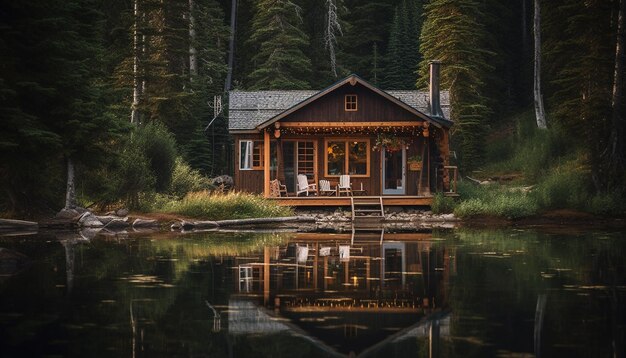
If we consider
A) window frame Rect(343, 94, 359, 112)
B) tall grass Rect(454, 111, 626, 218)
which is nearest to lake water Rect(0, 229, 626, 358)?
tall grass Rect(454, 111, 626, 218)

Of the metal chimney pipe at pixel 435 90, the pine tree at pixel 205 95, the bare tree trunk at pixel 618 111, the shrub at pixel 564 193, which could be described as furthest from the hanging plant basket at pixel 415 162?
the pine tree at pixel 205 95

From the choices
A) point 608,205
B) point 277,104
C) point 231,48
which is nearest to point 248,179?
point 277,104

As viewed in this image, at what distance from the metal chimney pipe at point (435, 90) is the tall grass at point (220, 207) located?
922 centimetres

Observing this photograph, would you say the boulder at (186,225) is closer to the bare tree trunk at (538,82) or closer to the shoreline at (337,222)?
the shoreline at (337,222)

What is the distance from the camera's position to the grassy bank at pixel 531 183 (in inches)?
1201

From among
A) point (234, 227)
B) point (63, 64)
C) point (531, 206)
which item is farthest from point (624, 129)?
point (63, 64)

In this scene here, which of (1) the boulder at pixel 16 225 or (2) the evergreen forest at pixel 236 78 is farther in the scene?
(1) the boulder at pixel 16 225

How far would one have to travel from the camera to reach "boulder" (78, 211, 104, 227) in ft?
87.9

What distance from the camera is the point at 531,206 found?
30484 mm

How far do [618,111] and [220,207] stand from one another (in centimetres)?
1507

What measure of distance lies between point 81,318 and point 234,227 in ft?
58.9

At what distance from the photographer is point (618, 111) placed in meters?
31.5

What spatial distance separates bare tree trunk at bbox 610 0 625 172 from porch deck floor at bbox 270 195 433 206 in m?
7.04

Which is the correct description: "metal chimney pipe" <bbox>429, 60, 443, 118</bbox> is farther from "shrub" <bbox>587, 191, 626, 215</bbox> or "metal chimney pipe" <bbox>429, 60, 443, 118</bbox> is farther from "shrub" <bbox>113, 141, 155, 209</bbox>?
"shrub" <bbox>113, 141, 155, 209</bbox>
